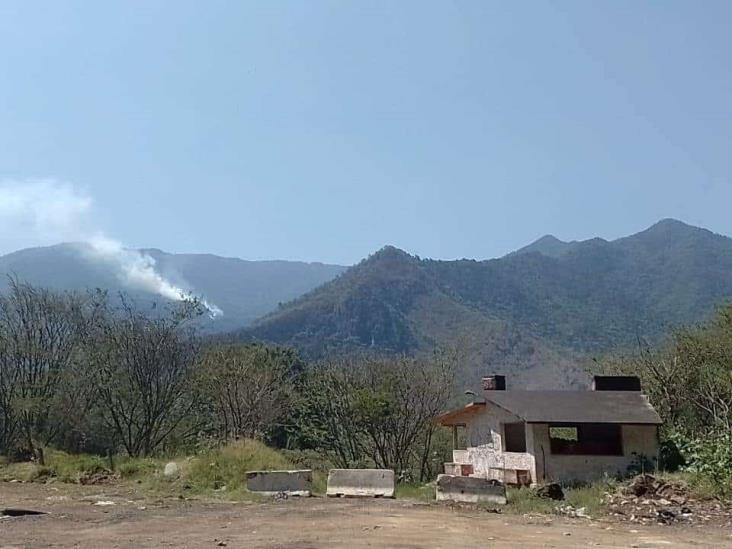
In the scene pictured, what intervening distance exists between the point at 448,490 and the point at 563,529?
266 inches

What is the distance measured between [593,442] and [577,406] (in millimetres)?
1444

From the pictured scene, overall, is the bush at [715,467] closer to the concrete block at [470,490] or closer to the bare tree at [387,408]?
the concrete block at [470,490]

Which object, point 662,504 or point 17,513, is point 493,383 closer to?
point 662,504

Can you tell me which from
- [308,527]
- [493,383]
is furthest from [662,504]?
[493,383]

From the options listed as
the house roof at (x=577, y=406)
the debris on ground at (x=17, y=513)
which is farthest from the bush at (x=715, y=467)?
the debris on ground at (x=17, y=513)

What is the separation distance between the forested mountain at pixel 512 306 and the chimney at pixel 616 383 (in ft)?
194

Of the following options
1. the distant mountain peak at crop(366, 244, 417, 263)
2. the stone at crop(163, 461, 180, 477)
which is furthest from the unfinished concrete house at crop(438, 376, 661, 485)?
the distant mountain peak at crop(366, 244, 417, 263)

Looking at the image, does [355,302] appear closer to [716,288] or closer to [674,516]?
[716,288]

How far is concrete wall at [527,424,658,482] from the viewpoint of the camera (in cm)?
2747

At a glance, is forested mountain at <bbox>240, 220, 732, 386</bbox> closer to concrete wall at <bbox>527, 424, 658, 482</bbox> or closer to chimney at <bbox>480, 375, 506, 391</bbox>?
chimney at <bbox>480, 375, 506, 391</bbox>

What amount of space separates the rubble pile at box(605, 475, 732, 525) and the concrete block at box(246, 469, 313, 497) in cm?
875

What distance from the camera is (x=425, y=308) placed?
134125 mm

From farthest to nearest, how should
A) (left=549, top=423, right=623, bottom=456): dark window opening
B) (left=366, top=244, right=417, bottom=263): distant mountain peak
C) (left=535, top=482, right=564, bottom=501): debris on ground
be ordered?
(left=366, top=244, right=417, bottom=263): distant mountain peak < (left=549, top=423, right=623, bottom=456): dark window opening < (left=535, top=482, right=564, bottom=501): debris on ground

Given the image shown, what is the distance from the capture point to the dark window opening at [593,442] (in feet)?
92.5
